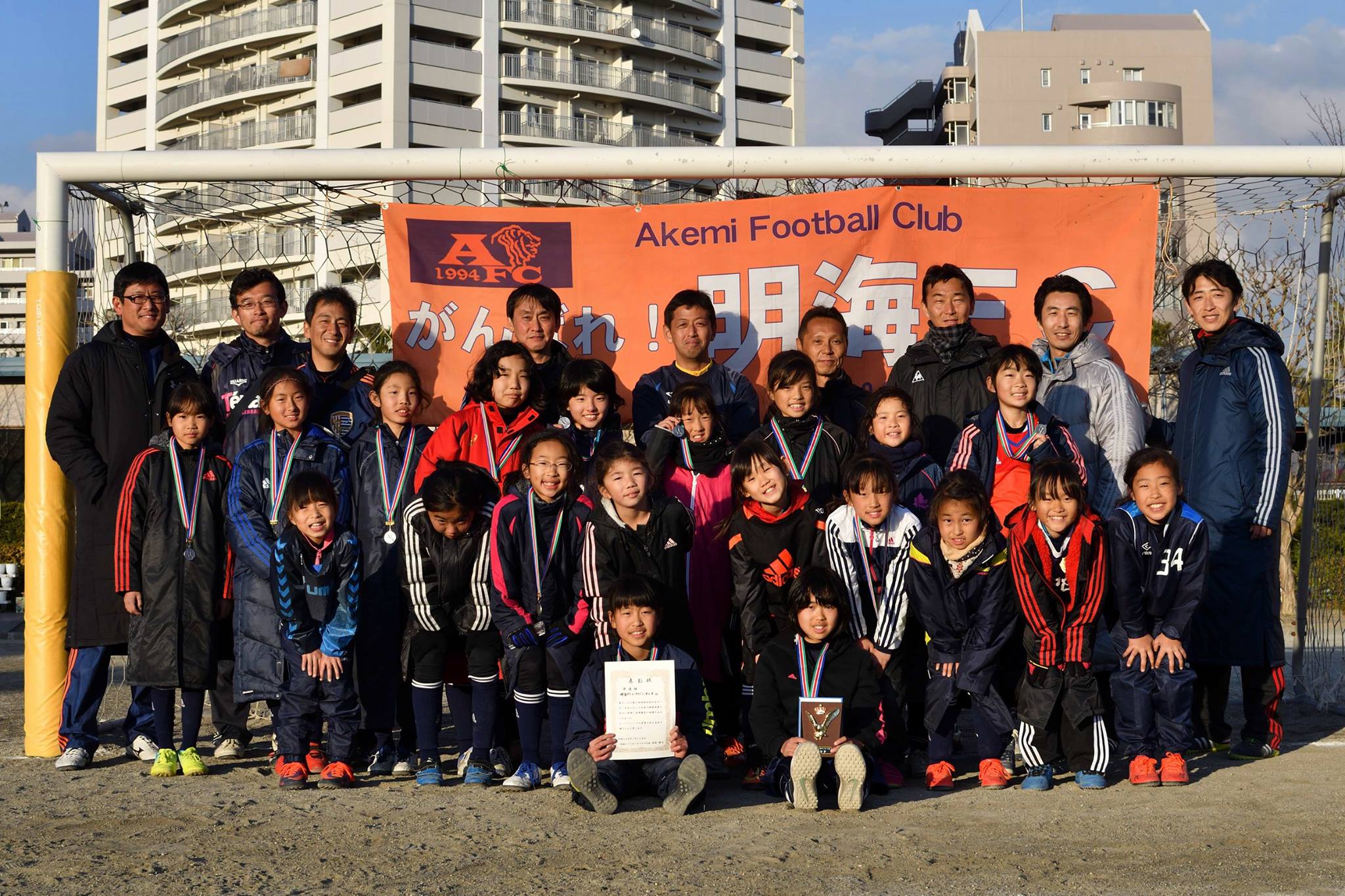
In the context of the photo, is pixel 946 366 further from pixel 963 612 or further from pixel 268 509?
pixel 268 509

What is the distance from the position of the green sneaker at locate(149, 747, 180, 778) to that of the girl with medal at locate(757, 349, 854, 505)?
270 cm

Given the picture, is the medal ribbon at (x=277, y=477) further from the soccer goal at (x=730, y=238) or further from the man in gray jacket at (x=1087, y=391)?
the man in gray jacket at (x=1087, y=391)

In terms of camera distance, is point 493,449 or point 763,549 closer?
point 763,549

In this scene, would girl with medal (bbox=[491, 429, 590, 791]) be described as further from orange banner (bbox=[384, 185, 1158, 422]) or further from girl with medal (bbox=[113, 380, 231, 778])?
orange banner (bbox=[384, 185, 1158, 422])

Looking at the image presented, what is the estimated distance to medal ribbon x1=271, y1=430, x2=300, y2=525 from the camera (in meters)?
4.85

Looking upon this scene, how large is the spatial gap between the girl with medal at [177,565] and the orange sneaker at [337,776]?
2.15 ft

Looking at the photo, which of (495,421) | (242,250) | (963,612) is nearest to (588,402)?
(495,421)

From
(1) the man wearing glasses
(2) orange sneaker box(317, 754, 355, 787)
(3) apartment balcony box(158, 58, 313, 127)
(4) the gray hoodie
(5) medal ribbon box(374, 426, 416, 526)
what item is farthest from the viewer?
(3) apartment balcony box(158, 58, 313, 127)

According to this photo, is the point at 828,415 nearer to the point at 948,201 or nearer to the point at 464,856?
the point at 948,201

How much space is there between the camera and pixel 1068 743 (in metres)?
4.55

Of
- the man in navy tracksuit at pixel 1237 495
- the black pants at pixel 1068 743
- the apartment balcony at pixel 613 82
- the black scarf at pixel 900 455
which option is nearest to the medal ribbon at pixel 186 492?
the black scarf at pixel 900 455

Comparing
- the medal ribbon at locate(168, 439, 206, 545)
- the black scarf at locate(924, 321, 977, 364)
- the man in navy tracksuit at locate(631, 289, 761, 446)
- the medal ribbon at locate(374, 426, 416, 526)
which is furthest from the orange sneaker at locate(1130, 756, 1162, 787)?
the medal ribbon at locate(168, 439, 206, 545)

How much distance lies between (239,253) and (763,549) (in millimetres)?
4540

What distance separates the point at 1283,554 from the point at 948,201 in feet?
23.3
